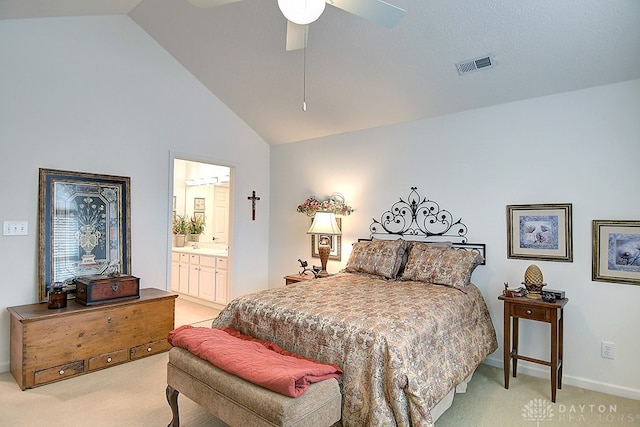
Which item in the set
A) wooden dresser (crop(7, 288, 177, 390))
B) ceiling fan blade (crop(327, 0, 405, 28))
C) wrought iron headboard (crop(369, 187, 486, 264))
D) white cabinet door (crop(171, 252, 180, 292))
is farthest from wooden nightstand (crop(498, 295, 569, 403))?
white cabinet door (crop(171, 252, 180, 292))

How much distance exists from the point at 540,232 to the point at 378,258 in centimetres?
146

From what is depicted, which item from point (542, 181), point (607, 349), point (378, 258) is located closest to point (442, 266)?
point (378, 258)

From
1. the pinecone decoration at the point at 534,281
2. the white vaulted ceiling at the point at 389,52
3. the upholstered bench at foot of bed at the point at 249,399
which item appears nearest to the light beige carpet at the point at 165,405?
the upholstered bench at foot of bed at the point at 249,399

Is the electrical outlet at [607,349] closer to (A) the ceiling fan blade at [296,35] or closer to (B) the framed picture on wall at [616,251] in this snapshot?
(B) the framed picture on wall at [616,251]

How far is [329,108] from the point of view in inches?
167

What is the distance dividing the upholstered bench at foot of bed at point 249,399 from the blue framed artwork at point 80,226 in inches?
78.3

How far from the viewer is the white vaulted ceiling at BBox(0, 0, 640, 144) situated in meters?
2.64

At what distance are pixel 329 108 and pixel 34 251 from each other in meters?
3.27

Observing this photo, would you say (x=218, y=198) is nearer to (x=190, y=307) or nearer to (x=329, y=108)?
(x=190, y=307)

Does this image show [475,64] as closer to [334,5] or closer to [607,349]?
[334,5]

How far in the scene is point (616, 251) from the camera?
2.86 metres

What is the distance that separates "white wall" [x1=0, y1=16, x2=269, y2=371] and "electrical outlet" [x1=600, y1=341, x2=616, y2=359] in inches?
158

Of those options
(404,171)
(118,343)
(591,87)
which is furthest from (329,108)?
(118,343)

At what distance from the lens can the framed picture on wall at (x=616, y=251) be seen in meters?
2.79
